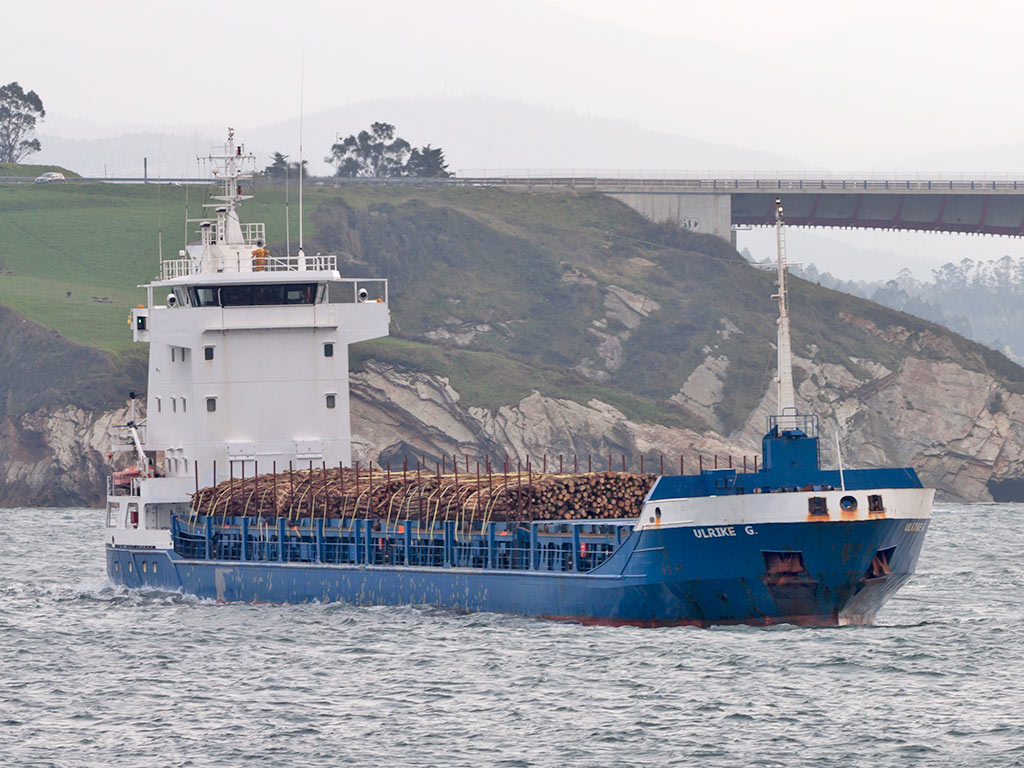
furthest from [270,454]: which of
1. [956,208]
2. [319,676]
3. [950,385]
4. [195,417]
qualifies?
[956,208]

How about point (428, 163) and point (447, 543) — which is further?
point (428, 163)

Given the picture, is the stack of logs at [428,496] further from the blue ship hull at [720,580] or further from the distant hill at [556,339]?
the distant hill at [556,339]

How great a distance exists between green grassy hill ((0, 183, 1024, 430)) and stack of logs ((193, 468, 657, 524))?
173ft

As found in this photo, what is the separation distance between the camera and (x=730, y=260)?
123 metres

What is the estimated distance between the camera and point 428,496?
4294 centimetres

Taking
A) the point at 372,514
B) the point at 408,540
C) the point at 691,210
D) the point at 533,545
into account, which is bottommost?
the point at 533,545

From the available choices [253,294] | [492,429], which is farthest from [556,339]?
[253,294]

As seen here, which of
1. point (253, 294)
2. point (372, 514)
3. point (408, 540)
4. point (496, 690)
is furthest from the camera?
point (253, 294)

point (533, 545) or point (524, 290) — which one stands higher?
point (524, 290)

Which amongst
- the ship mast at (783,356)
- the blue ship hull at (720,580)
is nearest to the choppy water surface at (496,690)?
the blue ship hull at (720,580)

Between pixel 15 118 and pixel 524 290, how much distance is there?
66504 millimetres

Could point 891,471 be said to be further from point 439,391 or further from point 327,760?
point 439,391

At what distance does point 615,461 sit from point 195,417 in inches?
2014

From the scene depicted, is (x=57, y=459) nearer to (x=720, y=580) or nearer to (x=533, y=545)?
(x=533, y=545)
